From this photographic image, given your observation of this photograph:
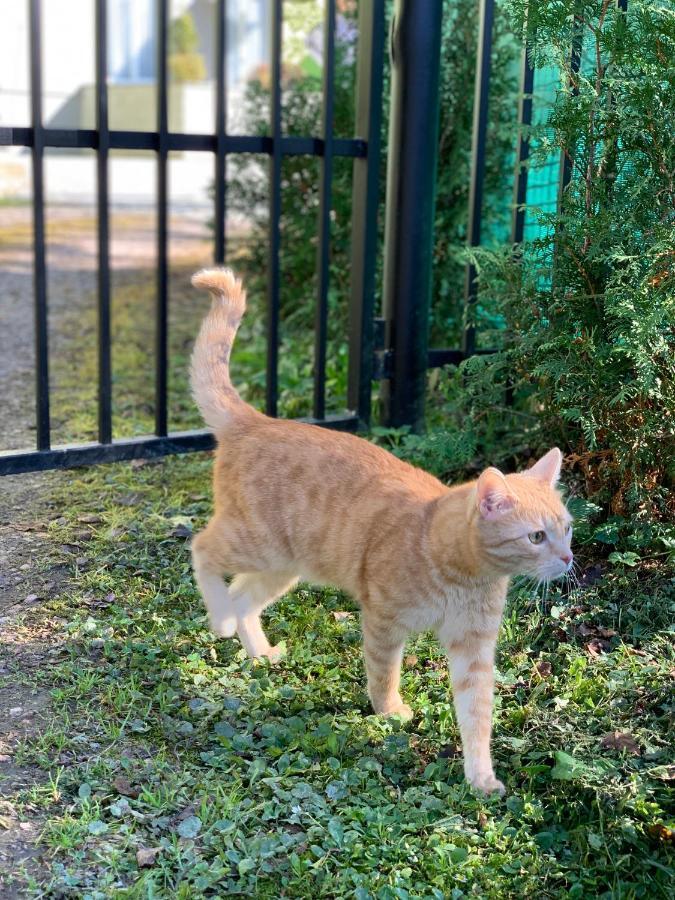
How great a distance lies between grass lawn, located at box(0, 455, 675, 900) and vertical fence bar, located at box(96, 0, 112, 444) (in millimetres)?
659

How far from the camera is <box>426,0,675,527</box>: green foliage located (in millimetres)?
3373

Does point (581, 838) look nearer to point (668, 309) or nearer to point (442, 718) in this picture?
point (442, 718)

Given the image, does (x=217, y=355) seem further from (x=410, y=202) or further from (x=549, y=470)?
(x=410, y=202)

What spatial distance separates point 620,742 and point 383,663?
26.2 inches

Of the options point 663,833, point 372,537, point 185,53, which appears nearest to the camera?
point 663,833

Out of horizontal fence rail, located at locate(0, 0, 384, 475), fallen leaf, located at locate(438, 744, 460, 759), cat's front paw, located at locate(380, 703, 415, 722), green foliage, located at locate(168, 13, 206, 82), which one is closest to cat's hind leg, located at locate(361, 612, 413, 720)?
cat's front paw, located at locate(380, 703, 415, 722)

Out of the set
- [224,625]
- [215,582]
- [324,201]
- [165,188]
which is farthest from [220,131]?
[224,625]

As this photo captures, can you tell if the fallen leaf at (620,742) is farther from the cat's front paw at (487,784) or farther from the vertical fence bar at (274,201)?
the vertical fence bar at (274,201)

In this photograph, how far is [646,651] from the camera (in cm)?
337

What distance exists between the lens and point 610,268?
3678 millimetres

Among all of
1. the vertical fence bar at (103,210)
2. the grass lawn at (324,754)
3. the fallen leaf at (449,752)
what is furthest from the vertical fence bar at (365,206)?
the fallen leaf at (449,752)

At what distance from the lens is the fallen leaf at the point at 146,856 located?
2.52 m

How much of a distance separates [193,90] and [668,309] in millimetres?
23743

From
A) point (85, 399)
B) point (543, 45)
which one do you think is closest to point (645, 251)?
point (543, 45)
